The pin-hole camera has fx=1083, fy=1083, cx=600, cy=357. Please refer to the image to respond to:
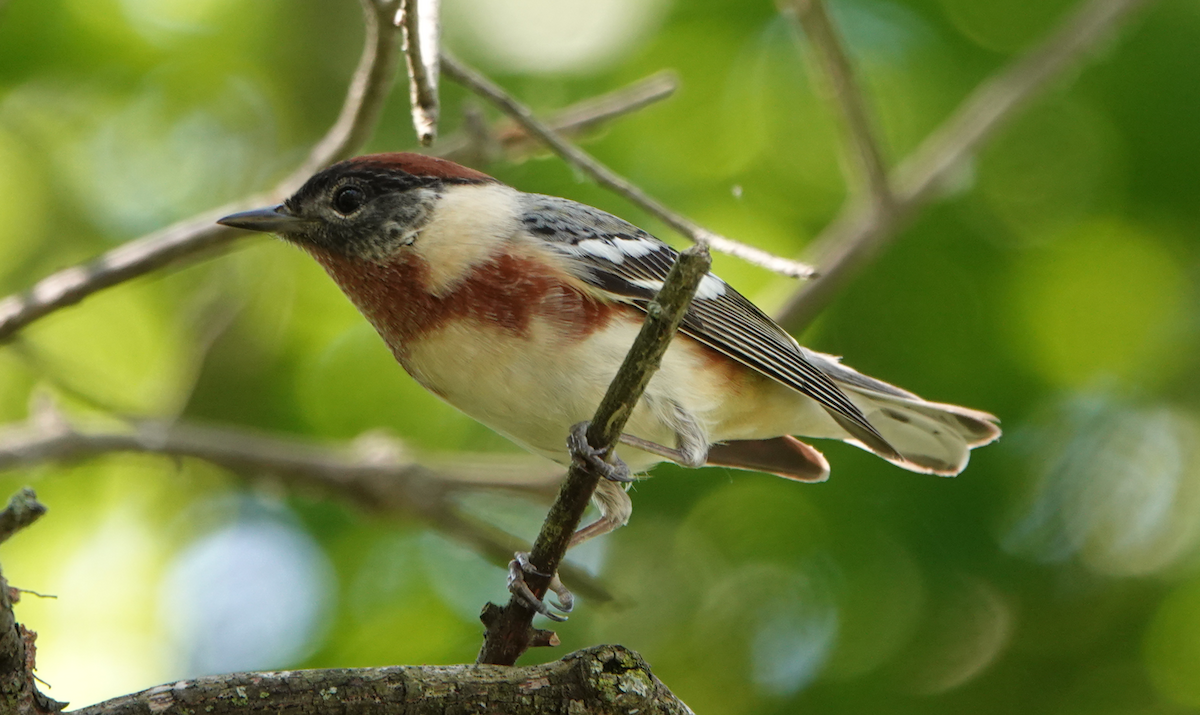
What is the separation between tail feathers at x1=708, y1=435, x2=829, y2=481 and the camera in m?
4.53

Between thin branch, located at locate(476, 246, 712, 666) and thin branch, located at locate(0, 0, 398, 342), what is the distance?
1450 millimetres

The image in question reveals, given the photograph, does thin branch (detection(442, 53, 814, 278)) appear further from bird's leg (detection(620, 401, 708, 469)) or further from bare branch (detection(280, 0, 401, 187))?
bird's leg (detection(620, 401, 708, 469))

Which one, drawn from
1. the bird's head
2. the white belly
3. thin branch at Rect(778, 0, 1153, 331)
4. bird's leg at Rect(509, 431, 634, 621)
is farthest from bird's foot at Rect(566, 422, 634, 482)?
thin branch at Rect(778, 0, 1153, 331)

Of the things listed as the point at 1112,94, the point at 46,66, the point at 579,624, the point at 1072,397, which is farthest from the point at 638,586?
the point at 46,66

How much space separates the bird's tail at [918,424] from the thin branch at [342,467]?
135 cm

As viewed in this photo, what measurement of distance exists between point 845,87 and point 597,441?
264 cm

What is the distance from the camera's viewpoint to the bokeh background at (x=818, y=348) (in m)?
5.33

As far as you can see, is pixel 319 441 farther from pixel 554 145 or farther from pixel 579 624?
pixel 554 145

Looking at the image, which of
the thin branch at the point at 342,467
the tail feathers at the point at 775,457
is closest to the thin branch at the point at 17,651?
the thin branch at the point at 342,467

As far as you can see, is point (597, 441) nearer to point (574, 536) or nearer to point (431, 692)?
point (431, 692)

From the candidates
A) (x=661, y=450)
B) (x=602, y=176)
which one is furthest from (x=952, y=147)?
(x=661, y=450)

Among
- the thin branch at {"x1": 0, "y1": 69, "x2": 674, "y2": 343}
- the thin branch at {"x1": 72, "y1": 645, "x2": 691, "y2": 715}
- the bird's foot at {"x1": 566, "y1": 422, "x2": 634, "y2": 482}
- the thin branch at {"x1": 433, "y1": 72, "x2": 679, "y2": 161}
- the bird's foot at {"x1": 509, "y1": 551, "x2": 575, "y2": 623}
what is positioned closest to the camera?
the thin branch at {"x1": 72, "y1": 645, "x2": 691, "y2": 715}

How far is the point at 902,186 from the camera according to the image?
18.5ft

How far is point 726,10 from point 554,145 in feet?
10.6
